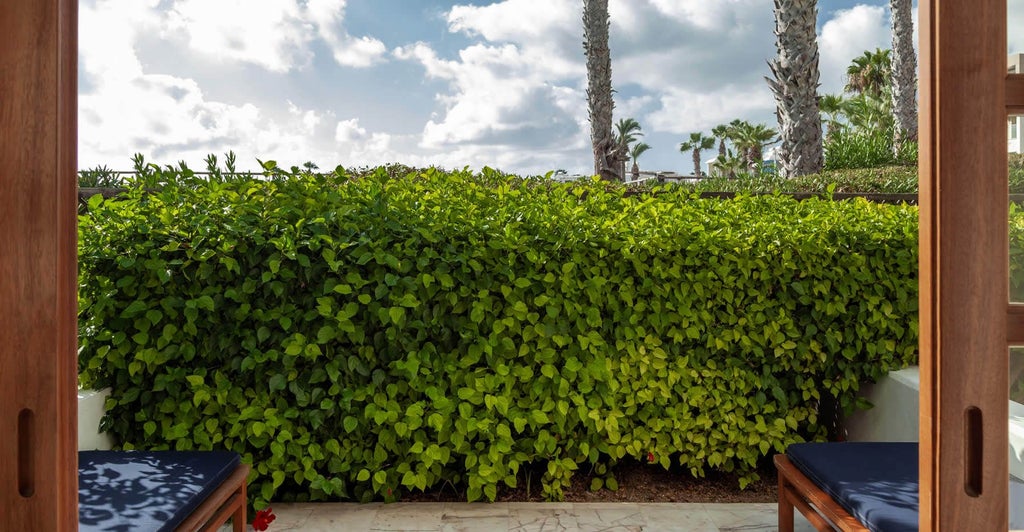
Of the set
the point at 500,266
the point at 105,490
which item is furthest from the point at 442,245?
the point at 105,490

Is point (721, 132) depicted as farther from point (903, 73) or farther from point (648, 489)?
point (648, 489)

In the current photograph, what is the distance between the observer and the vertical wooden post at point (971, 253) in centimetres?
110

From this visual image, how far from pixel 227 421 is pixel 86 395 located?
599 millimetres

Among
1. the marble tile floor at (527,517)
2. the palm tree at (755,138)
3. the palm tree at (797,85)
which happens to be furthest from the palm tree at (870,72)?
the marble tile floor at (527,517)

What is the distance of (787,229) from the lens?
11.4 feet

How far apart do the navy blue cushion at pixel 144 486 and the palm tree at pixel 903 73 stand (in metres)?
15.1

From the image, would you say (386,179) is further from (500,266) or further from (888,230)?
(888,230)

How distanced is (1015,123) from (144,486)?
2.46 m

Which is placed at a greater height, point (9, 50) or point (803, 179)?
point (803, 179)

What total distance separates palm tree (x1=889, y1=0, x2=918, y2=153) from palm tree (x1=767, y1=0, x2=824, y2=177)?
689 cm

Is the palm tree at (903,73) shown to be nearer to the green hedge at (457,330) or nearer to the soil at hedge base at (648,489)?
the green hedge at (457,330)

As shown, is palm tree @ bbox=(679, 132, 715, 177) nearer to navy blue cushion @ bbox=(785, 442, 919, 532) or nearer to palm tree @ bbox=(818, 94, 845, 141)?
palm tree @ bbox=(818, 94, 845, 141)

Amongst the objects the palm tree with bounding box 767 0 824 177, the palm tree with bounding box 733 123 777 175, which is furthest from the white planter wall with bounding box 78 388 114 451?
the palm tree with bounding box 733 123 777 175

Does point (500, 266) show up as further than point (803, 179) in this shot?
No
